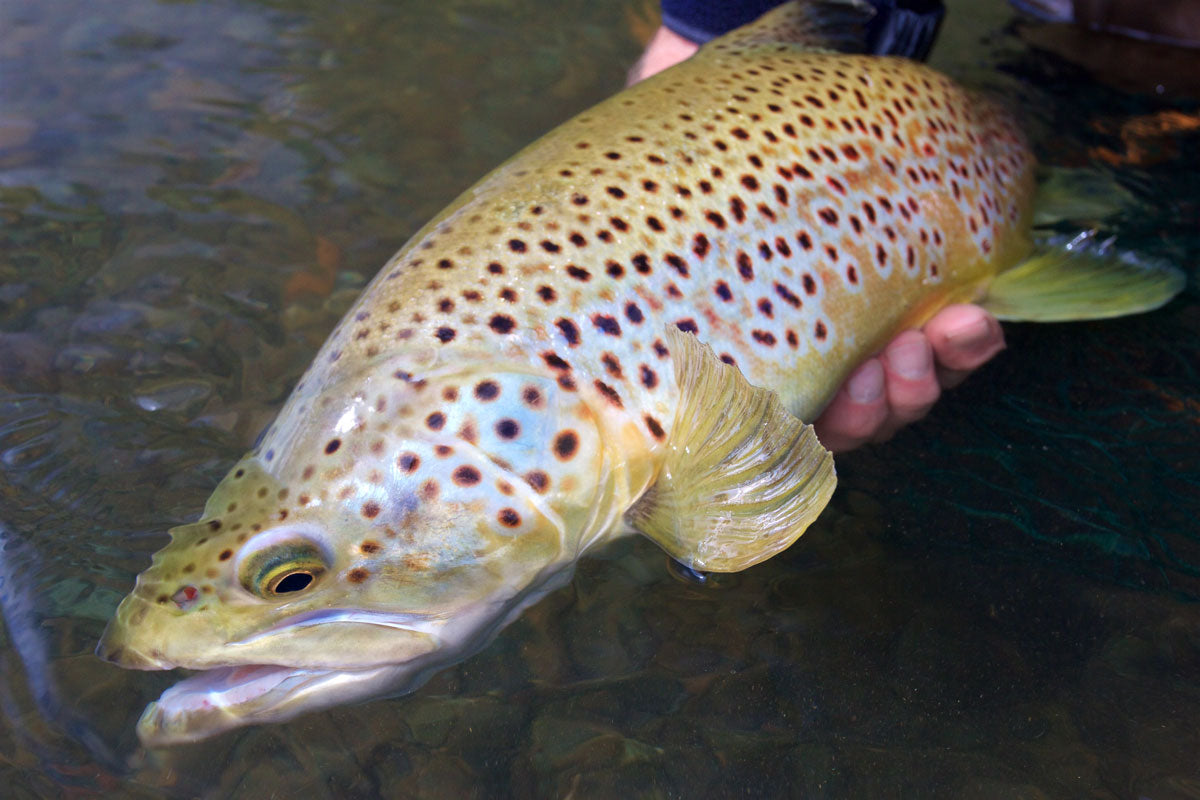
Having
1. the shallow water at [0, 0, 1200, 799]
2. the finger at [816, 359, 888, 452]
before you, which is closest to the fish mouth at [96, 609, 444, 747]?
the shallow water at [0, 0, 1200, 799]

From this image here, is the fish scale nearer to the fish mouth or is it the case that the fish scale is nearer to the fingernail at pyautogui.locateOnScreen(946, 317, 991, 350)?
the fingernail at pyautogui.locateOnScreen(946, 317, 991, 350)

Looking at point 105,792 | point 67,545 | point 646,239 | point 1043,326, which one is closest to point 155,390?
point 67,545

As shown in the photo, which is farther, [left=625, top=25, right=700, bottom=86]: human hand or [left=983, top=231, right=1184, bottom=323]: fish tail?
[left=625, top=25, right=700, bottom=86]: human hand

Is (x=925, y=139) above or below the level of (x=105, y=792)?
above

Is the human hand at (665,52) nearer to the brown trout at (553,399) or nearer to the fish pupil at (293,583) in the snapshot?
the brown trout at (553,399)

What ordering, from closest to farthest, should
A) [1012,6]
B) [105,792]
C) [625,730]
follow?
[105,792], [625,730], [1012,6]

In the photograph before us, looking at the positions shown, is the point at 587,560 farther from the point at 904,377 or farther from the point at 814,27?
the point at 814,27

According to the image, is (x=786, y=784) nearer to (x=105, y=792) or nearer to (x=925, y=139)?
(x=105, y=792)
